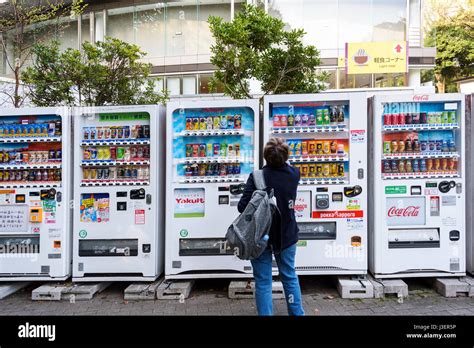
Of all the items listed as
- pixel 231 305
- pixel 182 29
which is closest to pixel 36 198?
pixel 231 305

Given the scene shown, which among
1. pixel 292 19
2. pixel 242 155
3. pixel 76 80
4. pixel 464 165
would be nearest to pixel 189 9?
pixel 292 19

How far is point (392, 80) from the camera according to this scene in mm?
13914

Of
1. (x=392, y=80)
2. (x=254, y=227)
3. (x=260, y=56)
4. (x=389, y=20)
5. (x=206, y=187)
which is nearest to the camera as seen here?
(x=254, y=227)

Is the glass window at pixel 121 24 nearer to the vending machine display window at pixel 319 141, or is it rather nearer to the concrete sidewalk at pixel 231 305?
the vending machine display window at pixel 319 141

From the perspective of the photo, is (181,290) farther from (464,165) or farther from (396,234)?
(464,165)

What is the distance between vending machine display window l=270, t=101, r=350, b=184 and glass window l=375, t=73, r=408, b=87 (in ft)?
35.1

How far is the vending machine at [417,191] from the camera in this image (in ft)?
14.5

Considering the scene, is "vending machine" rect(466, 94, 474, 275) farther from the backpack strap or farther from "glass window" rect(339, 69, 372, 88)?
"glass window" rect(339, 69, 372, 88)

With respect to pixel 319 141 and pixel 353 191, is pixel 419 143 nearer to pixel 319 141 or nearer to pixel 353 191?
pixel 353 191

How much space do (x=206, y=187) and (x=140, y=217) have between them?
3.27ft

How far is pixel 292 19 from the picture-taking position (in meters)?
13.8

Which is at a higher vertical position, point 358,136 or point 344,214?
point 358,136

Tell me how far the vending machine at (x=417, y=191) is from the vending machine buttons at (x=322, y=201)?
25.5 inches

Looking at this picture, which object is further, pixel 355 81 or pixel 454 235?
pixel 355 81
